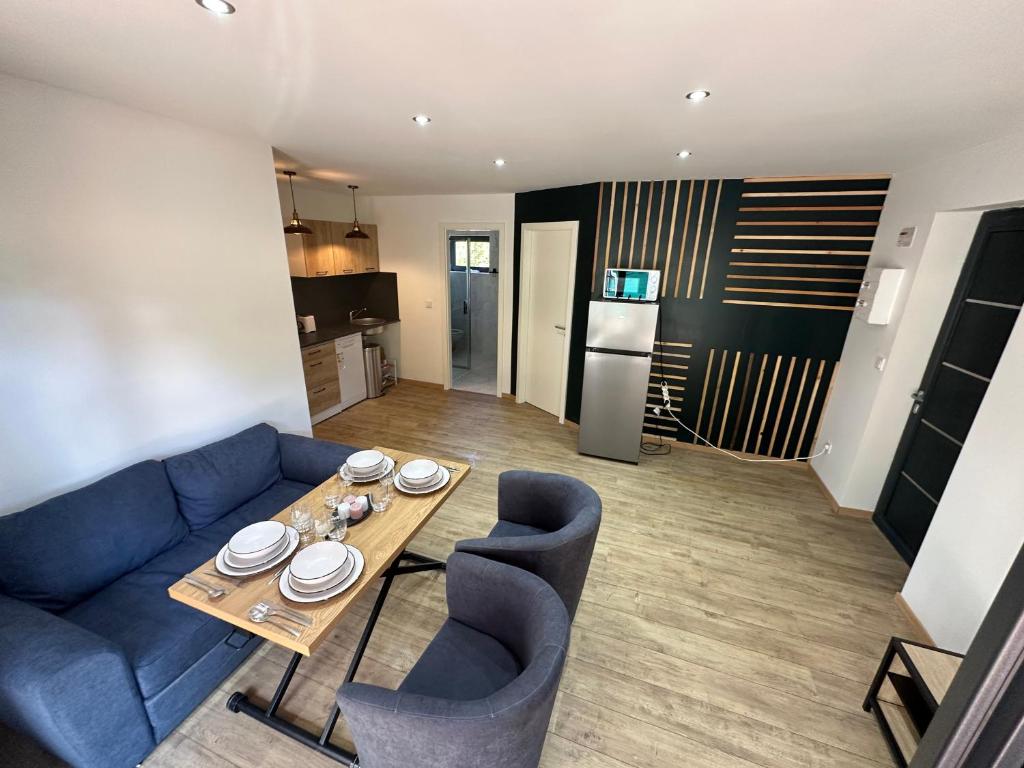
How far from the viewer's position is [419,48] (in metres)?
1.38

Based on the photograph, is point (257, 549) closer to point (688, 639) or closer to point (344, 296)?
point (688, 639)

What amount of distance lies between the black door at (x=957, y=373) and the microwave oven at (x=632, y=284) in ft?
6.46

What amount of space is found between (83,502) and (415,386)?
4129 mm

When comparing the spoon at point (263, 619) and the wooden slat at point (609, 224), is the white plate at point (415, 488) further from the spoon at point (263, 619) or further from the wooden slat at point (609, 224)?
the wooden slat at point (609, 224)

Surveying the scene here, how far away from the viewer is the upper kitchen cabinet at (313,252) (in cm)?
427

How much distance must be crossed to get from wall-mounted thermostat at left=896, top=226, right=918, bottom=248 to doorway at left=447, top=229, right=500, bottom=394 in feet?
14.4

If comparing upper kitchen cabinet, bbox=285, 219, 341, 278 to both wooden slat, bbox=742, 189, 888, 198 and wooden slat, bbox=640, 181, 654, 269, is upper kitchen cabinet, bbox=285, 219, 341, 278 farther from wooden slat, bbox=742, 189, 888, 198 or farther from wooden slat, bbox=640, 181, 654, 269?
wooden slat, bbox=742, 189, 888, 198

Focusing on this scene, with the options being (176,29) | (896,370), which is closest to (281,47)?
(176,29)

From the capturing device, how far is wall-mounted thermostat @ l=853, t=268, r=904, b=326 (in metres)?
2.85

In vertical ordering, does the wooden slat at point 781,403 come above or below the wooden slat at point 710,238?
below

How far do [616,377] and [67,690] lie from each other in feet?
11.8

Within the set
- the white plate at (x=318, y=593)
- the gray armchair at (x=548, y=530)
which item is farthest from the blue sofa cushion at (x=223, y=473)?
the gray armchair at (x=548, y=530)

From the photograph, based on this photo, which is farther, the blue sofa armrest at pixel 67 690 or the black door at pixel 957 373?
the black door at pixel 957 373

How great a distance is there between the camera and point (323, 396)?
15.0 feet
